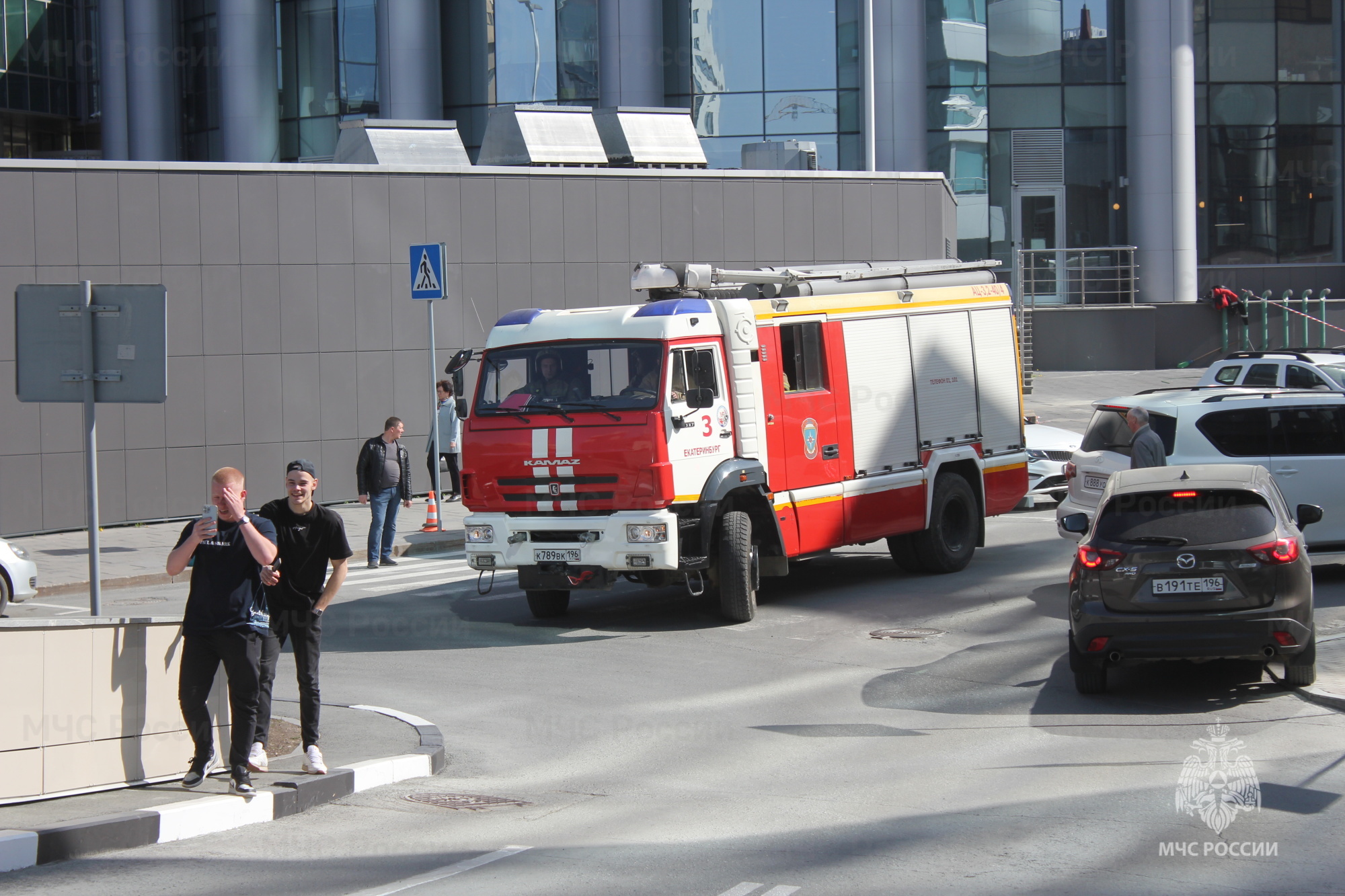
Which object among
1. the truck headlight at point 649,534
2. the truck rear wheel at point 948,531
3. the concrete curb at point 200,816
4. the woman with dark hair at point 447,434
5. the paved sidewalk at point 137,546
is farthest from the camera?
the woman with dark hair at point 447,434

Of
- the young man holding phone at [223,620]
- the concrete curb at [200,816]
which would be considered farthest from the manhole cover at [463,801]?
the young man holding phone at [223,620]

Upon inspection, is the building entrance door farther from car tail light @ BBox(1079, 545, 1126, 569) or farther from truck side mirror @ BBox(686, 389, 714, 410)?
car tail light @ BBox(1079, 545, 1126, 569)

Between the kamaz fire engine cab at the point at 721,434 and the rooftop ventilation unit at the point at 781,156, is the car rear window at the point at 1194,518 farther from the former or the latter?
the rooftop ventilation unit at the point at 781,156

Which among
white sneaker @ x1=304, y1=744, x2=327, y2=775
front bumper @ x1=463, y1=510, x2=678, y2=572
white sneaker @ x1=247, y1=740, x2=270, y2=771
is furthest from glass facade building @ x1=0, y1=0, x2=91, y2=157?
white sneaker @ x1=304, y1=744, x2=327, y2=775

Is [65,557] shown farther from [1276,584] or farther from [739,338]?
[1276,584]

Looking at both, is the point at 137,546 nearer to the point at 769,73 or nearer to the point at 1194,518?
the point at 1194,518

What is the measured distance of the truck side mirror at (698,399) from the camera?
12.7 m

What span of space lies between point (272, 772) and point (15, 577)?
7.50 m

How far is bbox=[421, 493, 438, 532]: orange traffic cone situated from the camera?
63.5 feet

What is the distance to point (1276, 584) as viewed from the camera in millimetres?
9531

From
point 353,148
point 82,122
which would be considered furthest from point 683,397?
point 82,122

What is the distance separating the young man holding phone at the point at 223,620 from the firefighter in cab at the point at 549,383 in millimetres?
5649

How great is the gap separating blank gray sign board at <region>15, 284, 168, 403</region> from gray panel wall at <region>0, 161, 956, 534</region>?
11.3 m

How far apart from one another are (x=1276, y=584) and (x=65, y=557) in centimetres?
1391
